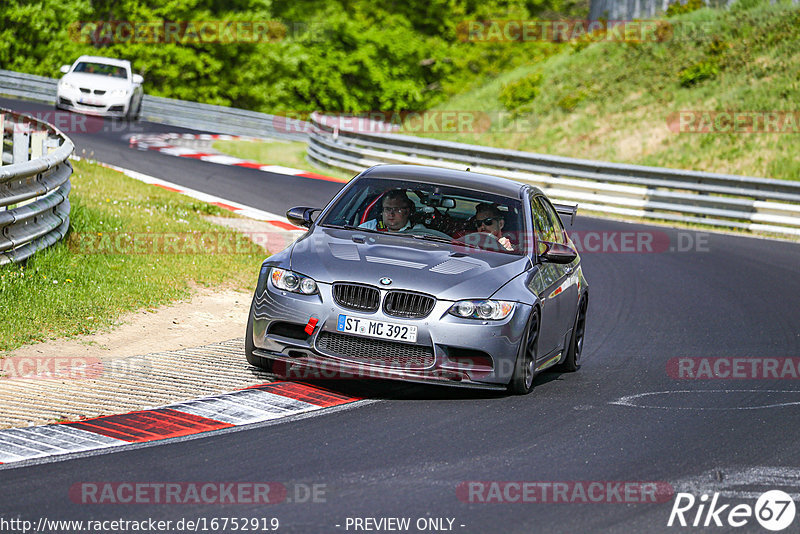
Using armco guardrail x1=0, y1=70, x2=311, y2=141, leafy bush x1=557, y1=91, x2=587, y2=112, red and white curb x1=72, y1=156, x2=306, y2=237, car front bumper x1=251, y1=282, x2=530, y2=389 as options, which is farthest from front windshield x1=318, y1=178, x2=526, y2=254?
leafy bush x1=557, y1=91, x2=587, y2=112

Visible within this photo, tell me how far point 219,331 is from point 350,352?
3.04 meters

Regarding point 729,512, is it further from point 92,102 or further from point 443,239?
point 92,102

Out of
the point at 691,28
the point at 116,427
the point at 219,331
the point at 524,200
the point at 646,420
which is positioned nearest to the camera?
the point at 116,427

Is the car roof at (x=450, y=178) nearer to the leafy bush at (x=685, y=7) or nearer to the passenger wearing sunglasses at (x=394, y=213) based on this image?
the passenger wearing sunglasses at (x=394, y=213)

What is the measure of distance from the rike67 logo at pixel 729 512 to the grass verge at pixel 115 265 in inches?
206

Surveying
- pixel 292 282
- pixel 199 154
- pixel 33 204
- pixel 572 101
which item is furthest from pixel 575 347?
pixel 572 101

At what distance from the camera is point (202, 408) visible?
7148 mm

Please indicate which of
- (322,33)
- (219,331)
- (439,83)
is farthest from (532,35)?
(219,331)

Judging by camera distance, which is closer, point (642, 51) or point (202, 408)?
point (202, 408)

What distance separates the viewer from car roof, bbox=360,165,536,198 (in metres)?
8.98

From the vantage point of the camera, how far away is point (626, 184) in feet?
78.0

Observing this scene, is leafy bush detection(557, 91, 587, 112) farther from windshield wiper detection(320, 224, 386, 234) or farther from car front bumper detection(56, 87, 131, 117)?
windshield wiper detection(320, 224, 386, 234)

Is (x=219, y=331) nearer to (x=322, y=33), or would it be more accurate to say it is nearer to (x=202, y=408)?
(x=202, y=408)

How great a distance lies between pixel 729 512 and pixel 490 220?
3621 millimetres
